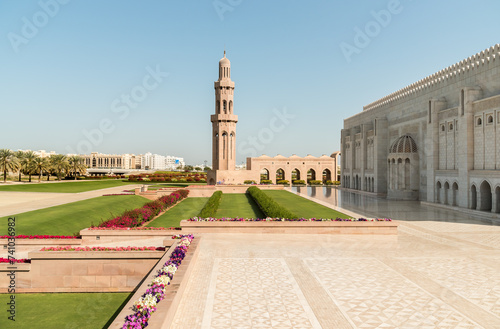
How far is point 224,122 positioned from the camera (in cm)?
4484

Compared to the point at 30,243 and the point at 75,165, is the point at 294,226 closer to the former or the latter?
the point at 30,243

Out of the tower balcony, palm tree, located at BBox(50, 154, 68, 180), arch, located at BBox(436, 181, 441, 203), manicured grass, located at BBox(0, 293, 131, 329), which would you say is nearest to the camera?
manicured grass, located at BBox(0, 293, 131, 329)

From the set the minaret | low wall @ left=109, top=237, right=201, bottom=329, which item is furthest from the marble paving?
the minaret

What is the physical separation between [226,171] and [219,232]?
97.8 feet

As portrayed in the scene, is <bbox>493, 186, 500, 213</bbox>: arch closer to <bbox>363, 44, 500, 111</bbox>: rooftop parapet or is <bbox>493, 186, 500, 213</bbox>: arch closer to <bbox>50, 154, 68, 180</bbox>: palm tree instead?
<bbox>363, 44, 500, 111</bbox>: rooftop parapet

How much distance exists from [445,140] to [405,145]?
5.28 metres

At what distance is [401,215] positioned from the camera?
21.2 m

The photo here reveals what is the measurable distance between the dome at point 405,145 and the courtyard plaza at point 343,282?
16821 millimetres

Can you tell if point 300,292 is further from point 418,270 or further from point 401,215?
point 401,215

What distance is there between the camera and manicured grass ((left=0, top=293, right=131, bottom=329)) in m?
8.09

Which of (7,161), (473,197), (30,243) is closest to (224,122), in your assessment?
(7,161)

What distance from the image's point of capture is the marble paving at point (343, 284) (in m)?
6.69

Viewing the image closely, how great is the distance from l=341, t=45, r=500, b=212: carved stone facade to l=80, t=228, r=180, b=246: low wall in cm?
1907

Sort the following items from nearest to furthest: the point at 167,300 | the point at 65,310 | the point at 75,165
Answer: the point at 167,300
the point at 65,310
the point at 75,165
